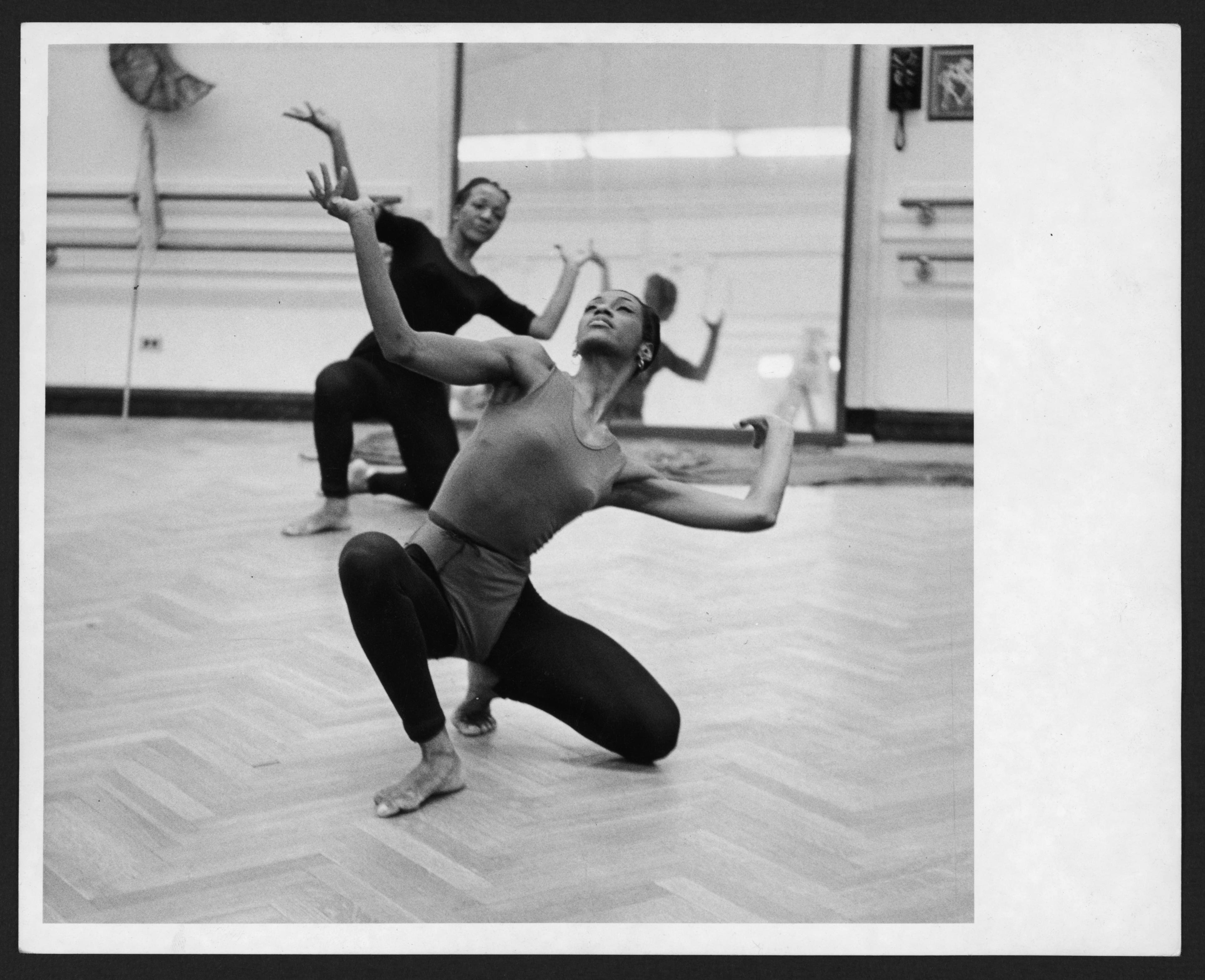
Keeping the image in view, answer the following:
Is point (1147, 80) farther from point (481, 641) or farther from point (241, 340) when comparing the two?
point (241, 340)

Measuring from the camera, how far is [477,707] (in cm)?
271

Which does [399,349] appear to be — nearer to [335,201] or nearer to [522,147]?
[335,201]

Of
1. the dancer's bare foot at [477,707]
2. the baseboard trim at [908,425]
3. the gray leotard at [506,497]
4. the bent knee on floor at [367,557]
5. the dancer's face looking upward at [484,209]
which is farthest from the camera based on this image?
the baseboard trim at [908,425]

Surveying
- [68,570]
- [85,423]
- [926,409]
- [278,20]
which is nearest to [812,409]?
[926,409]

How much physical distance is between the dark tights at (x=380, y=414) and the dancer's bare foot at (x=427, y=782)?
211 centimetres

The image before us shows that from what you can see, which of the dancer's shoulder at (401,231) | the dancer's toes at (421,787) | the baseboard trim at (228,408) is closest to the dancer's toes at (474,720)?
the dancer's toes at (421,787)

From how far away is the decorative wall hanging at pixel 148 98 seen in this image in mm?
7047

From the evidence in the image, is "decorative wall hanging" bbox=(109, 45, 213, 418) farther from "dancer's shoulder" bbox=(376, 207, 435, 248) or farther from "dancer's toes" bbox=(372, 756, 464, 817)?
"dancer's toes" bbox=(372, 756, 464, 817)

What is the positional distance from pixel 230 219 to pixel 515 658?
17.2 ft

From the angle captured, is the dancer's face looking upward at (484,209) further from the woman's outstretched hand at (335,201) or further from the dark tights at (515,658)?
the woman's outstretched hand at (335,201)

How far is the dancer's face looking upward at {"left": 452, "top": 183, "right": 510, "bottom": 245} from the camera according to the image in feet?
13.0

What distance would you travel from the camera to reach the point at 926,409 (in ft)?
23.5

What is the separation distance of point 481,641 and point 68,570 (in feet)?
6.22

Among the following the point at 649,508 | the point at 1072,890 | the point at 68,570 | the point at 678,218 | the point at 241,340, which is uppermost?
the point at 678,218
